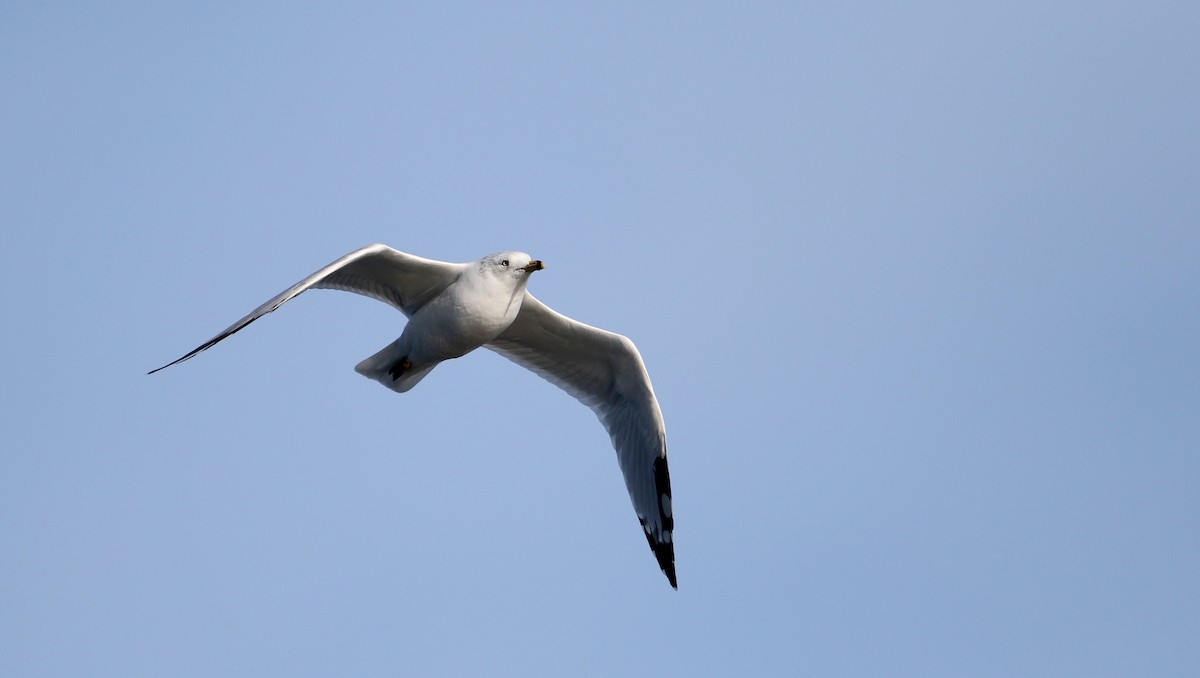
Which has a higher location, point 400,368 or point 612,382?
point 400,368

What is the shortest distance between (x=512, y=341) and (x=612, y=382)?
40.0 inches

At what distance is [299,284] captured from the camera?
33.4ft

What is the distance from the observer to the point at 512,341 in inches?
489

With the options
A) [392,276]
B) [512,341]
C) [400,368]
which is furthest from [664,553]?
[392,276]

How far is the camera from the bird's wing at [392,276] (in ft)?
35.8

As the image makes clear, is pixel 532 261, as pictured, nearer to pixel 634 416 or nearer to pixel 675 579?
pixel 634 416

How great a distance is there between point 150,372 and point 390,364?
289 cm

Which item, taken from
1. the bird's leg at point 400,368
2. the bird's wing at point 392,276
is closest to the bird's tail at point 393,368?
the bird's leg at point 400,368

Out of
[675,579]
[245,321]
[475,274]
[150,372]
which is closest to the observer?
[150,372]

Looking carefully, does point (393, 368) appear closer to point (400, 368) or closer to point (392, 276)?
point (400, 368)

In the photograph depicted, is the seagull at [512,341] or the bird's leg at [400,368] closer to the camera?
the seagull at [512,341]

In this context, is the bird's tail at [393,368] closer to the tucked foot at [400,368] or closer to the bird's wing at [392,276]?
the tucked foot at [400,368]

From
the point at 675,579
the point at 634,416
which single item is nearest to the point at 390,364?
the point at 634,416

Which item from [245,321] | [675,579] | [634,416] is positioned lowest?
[675,579]
